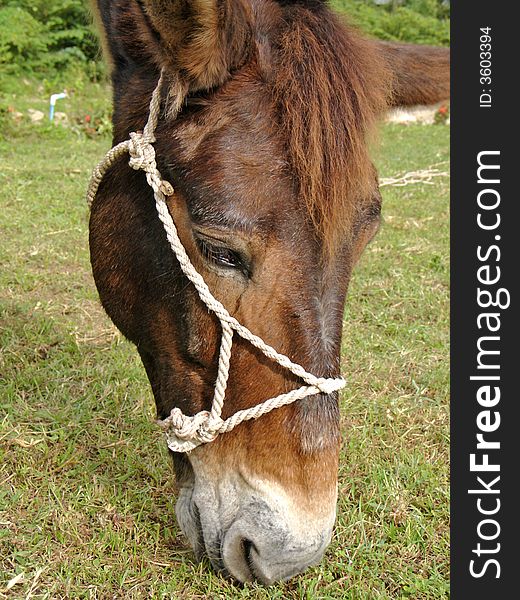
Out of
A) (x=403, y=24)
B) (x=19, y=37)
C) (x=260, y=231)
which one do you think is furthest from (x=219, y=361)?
(x=403, y=24)

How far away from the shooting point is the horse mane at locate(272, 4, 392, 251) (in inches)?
69.2

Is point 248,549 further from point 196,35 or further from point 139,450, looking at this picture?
point 196,35

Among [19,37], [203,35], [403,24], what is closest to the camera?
[203,35]

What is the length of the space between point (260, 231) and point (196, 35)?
531 mm

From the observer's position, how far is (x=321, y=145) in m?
1.77

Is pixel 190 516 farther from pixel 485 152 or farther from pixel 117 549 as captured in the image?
pixel 485 152

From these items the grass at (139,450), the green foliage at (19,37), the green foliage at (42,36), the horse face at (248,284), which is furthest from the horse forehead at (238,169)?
the green foliage at (19,37)

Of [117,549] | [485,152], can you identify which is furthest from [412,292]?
[117,549]

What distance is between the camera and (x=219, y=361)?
5.91 feet

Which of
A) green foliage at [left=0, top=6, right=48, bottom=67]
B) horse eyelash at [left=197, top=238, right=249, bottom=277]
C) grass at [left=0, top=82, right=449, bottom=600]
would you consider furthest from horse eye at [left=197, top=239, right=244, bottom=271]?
green foliage at [left=0, top=6, right=48, bottom=67]

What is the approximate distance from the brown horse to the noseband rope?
25 millimetres

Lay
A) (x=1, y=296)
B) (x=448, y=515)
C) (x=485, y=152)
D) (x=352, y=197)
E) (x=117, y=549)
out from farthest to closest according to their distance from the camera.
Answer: (x=1, y=296) < (x=485, y=152) < (x=448, y=515) < (x=117, y=549) < (x=352, y=197)

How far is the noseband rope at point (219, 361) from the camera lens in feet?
5.75

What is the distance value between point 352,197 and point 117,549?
1509mm
